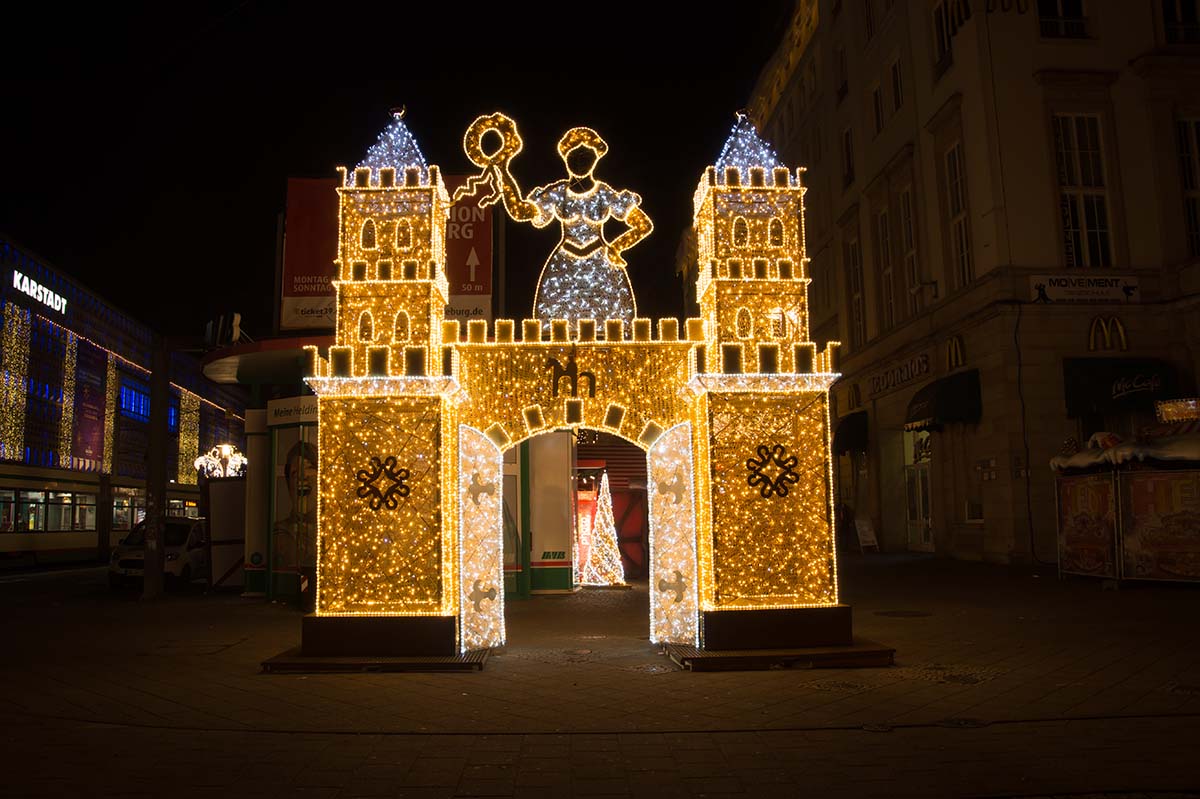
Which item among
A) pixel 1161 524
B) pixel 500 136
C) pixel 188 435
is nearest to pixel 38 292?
pixel 188 435

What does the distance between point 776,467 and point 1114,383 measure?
1274 centimetres

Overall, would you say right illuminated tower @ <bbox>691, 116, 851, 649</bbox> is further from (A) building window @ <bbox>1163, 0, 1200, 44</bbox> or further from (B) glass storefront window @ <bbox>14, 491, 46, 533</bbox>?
(B) glass storefront window @ <bbox>14, 491, 46, 533</bbox>

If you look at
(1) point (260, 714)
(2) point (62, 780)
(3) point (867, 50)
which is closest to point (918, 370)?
(3) point (867, 50)

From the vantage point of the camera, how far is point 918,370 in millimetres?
23250

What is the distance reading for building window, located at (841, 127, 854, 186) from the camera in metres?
29.4

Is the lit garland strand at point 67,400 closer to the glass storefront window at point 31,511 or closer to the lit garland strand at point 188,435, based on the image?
the lit garland strand at point 188,435

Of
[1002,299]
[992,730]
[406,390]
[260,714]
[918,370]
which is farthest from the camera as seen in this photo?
[918,370]

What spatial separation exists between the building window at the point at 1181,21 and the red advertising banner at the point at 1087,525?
11.6 metres

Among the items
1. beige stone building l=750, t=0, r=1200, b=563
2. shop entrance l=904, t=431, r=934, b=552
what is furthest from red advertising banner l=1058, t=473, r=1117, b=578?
shop entrance l=904, t=431, r=934, b=552

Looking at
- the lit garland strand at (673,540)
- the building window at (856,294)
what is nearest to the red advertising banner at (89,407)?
the building window at (856,294)

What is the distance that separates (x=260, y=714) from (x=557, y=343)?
4.46m

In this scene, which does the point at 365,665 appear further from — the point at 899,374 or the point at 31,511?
the point at 31,511

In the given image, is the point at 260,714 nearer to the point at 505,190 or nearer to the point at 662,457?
the point at 662,457

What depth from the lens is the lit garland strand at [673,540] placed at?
31.2 feet
